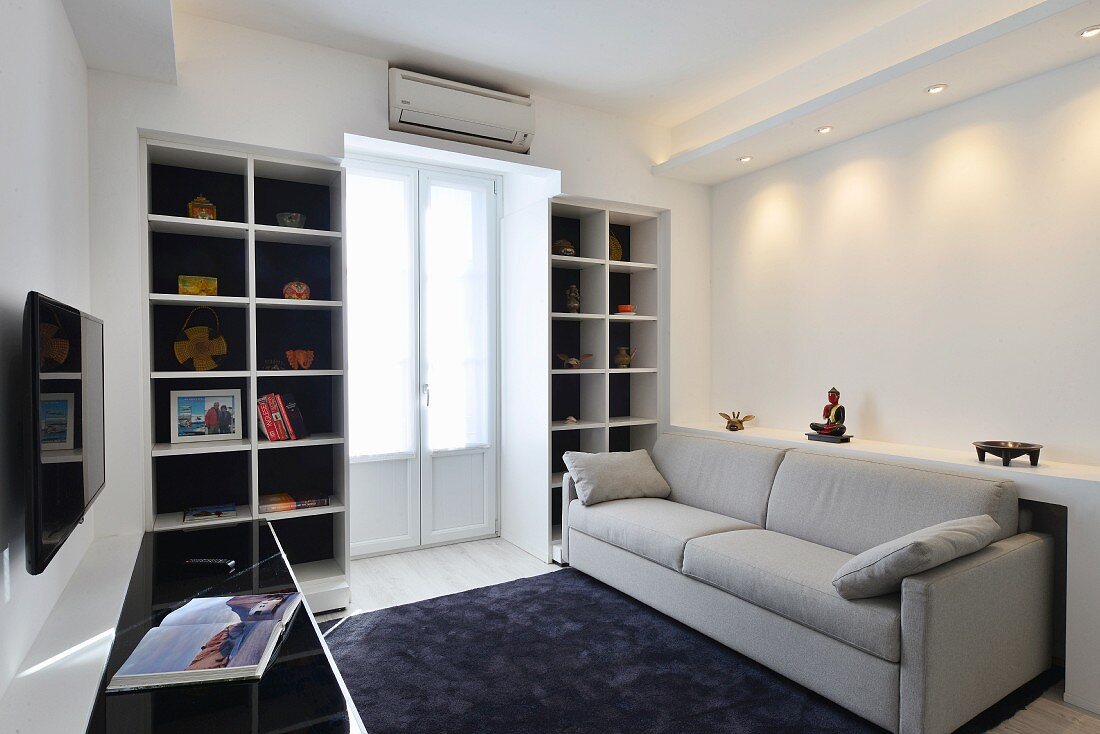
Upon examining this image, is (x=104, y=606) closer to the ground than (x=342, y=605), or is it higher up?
higher up

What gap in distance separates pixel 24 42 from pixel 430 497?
10.6 ft

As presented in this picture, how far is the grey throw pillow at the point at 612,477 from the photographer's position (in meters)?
3.67

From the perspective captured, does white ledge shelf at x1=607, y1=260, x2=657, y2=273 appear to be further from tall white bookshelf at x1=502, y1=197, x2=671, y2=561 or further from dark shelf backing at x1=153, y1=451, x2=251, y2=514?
dark shelf backing at x1=153, y1=451, x2=251, y2=514

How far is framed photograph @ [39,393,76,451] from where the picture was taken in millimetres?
1500

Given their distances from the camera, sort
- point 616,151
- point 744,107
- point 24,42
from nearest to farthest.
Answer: point 24,42
point 744,107
point 616,151

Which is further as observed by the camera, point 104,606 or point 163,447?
point 163,447

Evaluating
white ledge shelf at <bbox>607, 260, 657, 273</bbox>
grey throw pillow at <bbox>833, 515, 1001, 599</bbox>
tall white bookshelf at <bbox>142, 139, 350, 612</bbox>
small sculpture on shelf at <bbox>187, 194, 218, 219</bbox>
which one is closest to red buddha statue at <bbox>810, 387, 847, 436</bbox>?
grey throw pillow at <bbox>833, 515, 1001, 599</bbox>

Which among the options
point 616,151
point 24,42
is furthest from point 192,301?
point 616,151

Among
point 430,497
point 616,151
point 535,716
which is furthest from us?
point 430,497

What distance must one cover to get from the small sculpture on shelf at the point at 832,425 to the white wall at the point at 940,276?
0.21 m

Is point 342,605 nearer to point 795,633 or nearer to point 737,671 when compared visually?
point 737,671

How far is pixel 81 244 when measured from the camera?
2.52 m

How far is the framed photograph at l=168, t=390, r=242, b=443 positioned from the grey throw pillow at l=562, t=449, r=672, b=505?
177cm

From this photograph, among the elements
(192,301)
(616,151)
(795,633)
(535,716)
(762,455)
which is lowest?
(535,716)
